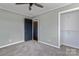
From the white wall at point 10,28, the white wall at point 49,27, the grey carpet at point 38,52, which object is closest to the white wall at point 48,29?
the white wall at point 49,27

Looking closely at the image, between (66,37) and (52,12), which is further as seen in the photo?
(66,37)

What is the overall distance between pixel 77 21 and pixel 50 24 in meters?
1.53

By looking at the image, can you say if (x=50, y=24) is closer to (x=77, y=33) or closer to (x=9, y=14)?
(x=77, y=33)

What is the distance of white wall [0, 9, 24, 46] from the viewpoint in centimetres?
366

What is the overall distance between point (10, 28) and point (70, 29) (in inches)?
153

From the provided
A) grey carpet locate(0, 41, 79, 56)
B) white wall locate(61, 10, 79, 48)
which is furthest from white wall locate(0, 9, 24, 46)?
white wall locate(61, 10, 79, 48)

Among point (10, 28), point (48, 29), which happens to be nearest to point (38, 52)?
point (48, 29)

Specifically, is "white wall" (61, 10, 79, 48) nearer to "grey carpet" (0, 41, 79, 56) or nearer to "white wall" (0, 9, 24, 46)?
"grey carpet" (0, 41, 79, 56)

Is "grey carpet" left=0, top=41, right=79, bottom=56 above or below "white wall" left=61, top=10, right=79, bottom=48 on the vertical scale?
below

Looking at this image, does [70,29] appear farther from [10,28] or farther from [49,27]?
[10,28]

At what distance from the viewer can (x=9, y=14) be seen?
4.04 m

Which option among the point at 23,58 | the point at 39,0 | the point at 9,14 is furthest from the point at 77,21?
the point at 9,14

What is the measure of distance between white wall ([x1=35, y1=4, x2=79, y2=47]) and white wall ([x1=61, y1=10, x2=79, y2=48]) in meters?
0.91

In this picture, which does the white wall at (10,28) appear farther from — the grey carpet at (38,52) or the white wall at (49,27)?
the white wall at (49,27)
